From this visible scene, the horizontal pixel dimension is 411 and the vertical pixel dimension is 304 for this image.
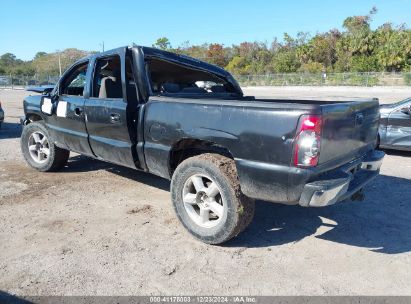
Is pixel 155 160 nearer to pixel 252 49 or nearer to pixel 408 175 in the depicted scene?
pixel 408 175

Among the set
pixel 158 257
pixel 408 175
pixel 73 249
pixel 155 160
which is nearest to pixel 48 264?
pixel 73 249

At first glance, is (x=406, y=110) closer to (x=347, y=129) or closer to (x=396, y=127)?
(x=396, y=127)

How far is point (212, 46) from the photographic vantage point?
3674 inches

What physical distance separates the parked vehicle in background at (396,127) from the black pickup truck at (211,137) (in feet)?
12.4

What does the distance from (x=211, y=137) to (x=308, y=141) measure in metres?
0.91

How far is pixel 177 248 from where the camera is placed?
3768 millimetres

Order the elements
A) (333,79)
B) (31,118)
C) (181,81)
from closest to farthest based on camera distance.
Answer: (181,81) < (31,118) < (333,79)

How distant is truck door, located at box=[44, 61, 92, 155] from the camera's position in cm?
520

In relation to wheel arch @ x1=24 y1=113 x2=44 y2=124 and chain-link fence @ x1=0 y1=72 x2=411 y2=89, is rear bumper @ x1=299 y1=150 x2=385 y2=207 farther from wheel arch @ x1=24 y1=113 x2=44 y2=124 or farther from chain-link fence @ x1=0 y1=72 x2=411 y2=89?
chain-link fence @ x1=0 y1=72 x2=411 y2=89

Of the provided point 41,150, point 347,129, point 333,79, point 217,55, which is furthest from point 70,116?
point 217,55

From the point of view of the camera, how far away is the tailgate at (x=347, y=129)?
3230 mm

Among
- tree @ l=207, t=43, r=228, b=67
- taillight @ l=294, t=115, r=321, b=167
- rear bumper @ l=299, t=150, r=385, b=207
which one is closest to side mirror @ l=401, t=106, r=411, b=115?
rear bumper @ l=299, t=150, r=385, b=207

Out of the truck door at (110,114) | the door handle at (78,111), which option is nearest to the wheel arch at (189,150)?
the truck door at (110,114)

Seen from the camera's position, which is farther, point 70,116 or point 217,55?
point 217,55
